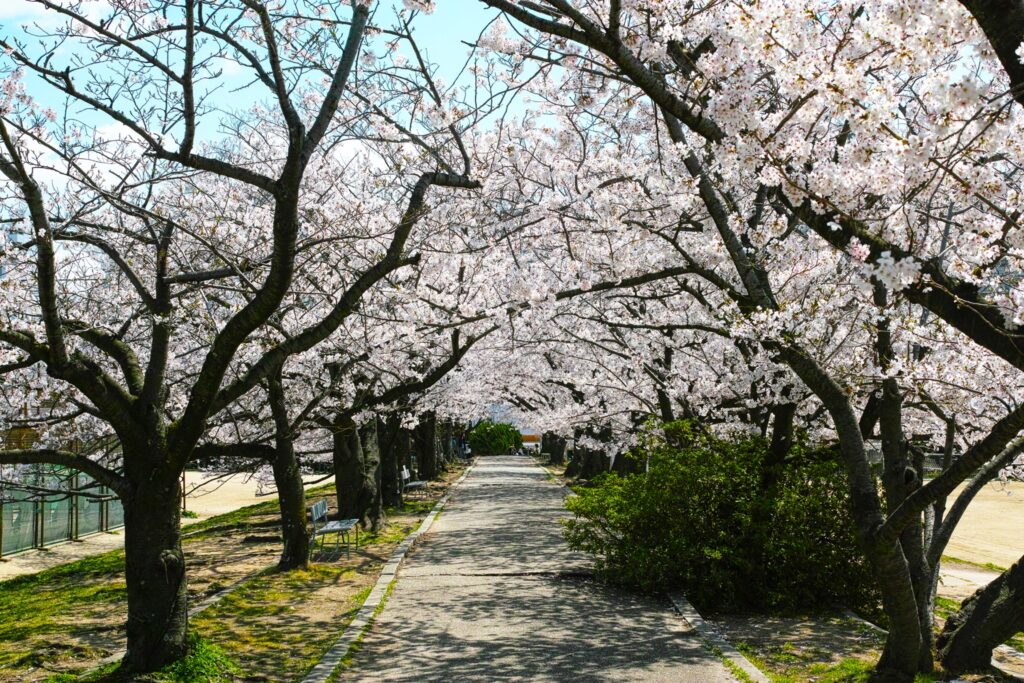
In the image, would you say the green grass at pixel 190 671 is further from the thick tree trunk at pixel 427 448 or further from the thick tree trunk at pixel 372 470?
the thick tree trunk at pixel 427 448

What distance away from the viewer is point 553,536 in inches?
646

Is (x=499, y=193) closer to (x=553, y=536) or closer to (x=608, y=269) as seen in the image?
(x=608, y=269)

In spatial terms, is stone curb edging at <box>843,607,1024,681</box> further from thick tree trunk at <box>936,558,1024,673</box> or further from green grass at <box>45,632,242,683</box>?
green grass at <box>45,632,242,683</box>

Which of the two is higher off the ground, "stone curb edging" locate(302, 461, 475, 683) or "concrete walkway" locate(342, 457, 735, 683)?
"stone curb edging" locate(302, 461, 475, 683)

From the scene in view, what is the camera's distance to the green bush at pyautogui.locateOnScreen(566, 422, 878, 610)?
984 cm

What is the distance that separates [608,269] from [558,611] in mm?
4689

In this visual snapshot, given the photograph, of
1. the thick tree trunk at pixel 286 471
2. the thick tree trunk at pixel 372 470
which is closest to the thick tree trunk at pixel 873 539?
the thick tree trunk at pixel 286 471

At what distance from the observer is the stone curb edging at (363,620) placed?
712cm

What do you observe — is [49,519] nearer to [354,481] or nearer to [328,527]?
[354,481]

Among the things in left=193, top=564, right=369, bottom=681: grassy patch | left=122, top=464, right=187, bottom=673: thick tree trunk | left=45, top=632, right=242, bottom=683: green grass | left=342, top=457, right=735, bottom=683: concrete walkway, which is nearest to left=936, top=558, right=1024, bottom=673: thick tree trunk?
left=342, top=457, right=735, bottom=683: concrete walkway

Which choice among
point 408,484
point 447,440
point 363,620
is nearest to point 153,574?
point 363,620

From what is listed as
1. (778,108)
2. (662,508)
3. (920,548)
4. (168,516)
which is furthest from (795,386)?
(168,516)

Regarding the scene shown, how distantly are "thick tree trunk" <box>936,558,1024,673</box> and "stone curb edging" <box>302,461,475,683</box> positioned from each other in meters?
5.31

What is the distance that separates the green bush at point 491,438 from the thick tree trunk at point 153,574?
58.9 metres
